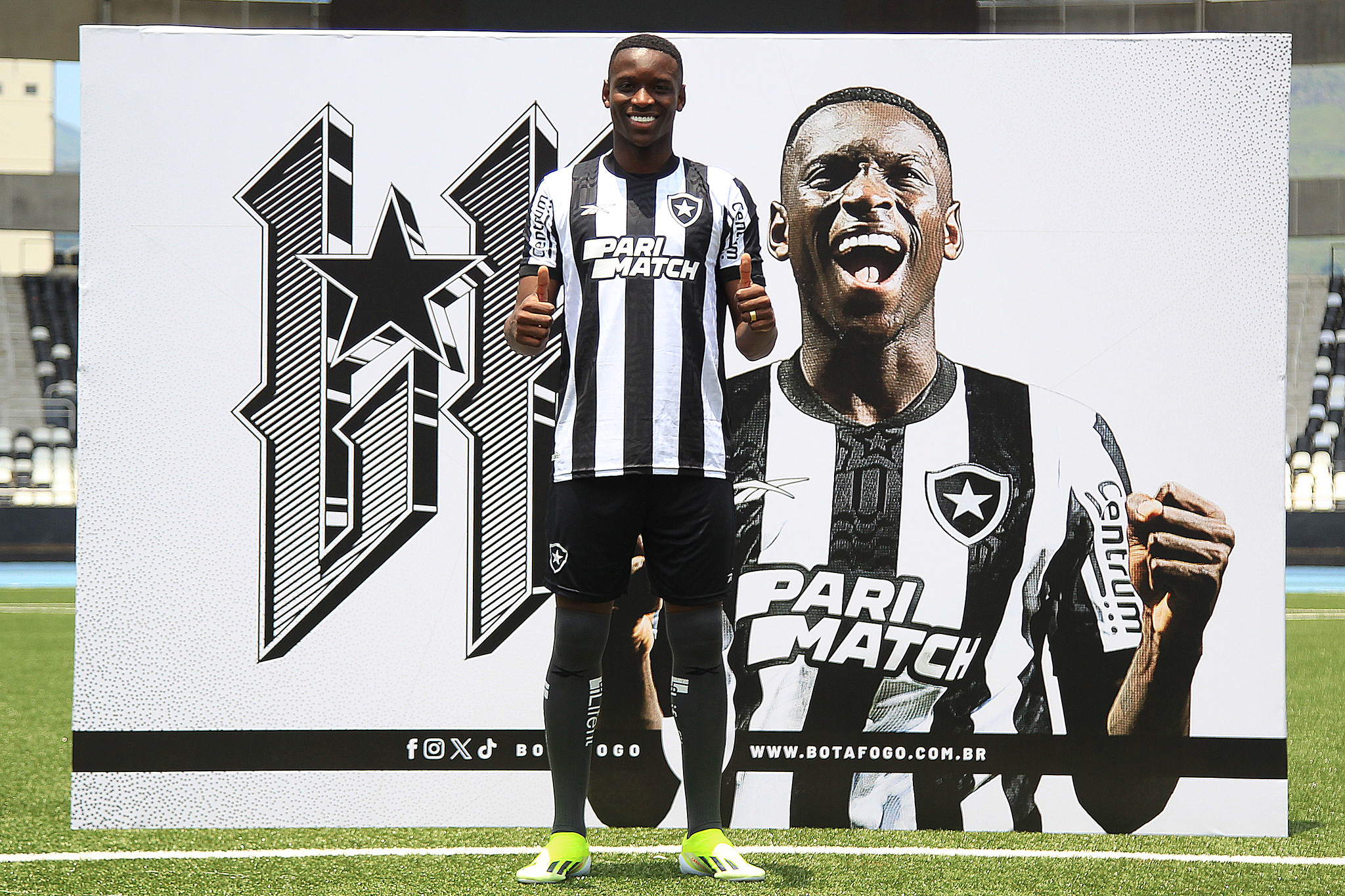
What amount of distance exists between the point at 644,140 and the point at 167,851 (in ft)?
5.97

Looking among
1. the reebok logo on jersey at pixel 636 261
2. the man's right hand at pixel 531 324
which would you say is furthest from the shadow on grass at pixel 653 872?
the reebok logo on jersey at pixel 636 261

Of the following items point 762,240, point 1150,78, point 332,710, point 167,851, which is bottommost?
point 167,851

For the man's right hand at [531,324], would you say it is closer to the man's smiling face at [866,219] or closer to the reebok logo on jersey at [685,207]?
the reebok logo on jersey at [685,207]

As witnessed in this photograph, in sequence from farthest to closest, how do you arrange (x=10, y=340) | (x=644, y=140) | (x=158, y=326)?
1. (x=10, y=340)
2. (x=158, y=326)
3. (x=644, y=140)

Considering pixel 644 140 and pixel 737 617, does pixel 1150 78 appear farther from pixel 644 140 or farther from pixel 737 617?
pixel 737 617

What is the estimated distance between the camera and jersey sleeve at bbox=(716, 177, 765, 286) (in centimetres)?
230

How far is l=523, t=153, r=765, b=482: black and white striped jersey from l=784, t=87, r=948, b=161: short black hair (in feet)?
1.65

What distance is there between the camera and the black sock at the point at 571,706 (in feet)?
7.37

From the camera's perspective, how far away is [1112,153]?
2.72m

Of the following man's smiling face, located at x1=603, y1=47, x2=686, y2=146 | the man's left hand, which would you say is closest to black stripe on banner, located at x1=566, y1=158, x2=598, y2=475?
man's smiling face, located at x1=603, y1=47, x2=686, y2=146

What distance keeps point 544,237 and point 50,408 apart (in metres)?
16.5

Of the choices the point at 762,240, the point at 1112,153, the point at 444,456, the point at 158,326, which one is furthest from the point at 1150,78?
the point at 158,326

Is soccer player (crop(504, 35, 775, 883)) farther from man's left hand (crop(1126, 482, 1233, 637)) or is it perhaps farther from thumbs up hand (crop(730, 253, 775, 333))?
man's left hand (crop(1126, 482, 1233, 637))

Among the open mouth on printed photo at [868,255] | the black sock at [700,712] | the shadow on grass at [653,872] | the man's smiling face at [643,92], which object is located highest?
the man's smiling face at [643,92]
